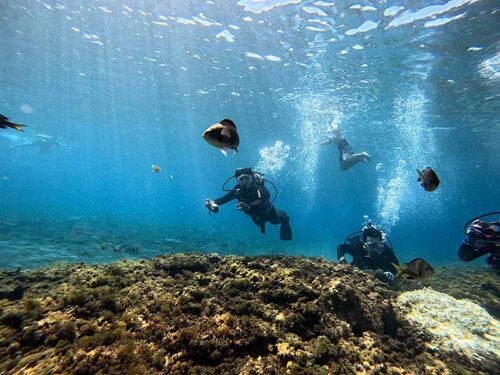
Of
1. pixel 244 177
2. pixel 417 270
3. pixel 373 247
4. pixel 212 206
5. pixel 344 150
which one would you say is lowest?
pixel 373 247

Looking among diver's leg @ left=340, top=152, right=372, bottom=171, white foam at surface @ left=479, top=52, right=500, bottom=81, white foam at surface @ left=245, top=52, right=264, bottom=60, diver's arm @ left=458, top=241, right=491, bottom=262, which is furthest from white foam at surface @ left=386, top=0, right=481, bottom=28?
diver's arm @ left=458, top=241, right=491, bottom=262

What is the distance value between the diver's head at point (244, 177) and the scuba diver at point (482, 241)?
6147mm

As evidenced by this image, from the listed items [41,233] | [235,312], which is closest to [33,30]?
[41,233]

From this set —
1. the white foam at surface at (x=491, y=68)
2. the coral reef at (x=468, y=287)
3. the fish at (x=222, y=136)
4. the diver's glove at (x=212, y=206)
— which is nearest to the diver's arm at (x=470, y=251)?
the coral reef at (x=468, y=287)

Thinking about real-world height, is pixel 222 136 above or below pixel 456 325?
above

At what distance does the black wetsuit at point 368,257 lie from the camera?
9.37 metres

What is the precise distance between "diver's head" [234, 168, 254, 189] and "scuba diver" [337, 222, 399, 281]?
4.03 m

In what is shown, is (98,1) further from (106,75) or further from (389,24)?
(389,24)

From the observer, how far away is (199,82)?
25.0 metres

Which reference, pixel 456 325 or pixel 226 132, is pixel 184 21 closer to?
pixel 226 132

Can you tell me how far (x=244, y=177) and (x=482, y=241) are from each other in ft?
21.4

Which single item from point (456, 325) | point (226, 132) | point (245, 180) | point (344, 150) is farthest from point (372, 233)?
point (344, 150)

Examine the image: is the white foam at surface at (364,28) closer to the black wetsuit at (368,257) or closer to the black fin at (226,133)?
the black wetsuit at (368,257)

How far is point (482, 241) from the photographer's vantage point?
17.7ft
